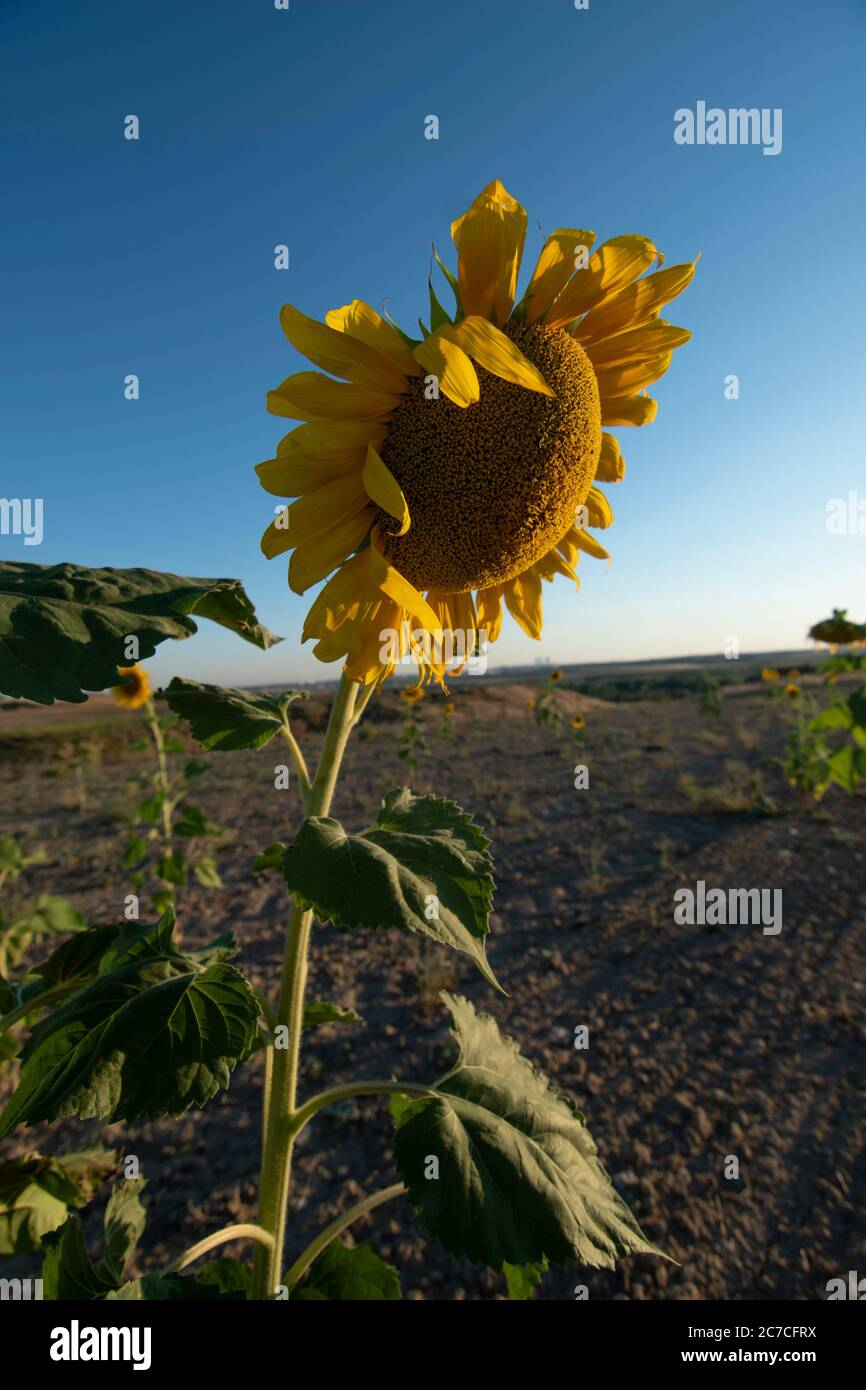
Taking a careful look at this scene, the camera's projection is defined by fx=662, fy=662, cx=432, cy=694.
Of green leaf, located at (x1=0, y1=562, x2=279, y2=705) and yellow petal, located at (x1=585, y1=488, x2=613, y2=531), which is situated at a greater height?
yellow petal, located at (x1=585, y1=488, x2=613, y2=531)

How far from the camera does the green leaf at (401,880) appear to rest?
88 centimetres

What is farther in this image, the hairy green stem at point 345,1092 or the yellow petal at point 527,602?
the yellow petal at point 527,602

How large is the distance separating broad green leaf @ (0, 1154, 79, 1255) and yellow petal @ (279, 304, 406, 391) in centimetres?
208

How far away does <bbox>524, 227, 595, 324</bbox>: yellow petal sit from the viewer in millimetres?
1122

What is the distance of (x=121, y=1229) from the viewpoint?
1598 mm

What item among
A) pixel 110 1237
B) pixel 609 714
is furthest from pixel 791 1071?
pixel 609 714

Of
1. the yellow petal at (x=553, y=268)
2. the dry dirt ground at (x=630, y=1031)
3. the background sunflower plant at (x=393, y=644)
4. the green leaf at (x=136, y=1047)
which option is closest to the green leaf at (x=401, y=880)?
the background sunflower plant at (x=393, y=644)

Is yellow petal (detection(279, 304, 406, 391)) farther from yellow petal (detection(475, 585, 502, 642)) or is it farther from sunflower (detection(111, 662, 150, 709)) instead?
sunflower (detection(111, 662, 150, 709))

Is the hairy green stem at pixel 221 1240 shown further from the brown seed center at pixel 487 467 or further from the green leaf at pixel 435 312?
the green leaf at pixel 435 312

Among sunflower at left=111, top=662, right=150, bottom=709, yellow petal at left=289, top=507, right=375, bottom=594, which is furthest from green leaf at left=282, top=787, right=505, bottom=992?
sunflower at left=111, top=662, right=150, bottom=709

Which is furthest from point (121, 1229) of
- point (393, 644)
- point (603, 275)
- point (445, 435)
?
point (603, 275)

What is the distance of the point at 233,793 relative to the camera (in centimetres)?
1138
